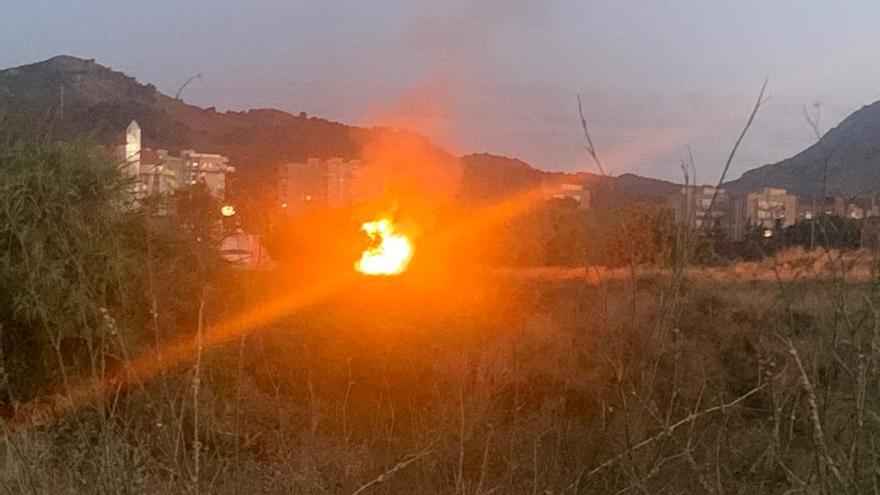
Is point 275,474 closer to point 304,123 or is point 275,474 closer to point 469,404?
point 469,404

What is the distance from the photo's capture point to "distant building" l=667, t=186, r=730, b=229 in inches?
123

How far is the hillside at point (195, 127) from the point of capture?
10.2m

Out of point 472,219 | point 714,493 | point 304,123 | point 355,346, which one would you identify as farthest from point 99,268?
point 472,219

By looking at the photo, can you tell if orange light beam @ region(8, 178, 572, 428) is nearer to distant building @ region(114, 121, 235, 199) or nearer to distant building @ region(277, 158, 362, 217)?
distant building @ region(114, 121, 235, 199)

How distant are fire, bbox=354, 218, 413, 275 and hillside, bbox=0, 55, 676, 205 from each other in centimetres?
233

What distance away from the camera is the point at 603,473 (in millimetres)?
3984

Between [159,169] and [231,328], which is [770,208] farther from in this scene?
[231,328]

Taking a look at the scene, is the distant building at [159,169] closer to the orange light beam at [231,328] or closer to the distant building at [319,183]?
the orange light beam at [231,328]

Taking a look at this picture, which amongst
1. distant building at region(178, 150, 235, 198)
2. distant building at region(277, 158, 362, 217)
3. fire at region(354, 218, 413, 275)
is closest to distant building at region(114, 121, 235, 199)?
distant building at region(178, 150, 235, 198)

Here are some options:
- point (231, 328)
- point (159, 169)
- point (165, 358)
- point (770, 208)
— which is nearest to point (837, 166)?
point (770, 208)

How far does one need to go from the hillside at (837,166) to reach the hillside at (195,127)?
0.55 metres

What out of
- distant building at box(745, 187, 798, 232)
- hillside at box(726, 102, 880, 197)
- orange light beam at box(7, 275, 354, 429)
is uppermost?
hillside at box(726, 102, 880, 197)

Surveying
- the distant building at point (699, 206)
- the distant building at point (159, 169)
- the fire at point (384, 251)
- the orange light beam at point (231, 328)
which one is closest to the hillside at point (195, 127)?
the distant building at point (159, 169)

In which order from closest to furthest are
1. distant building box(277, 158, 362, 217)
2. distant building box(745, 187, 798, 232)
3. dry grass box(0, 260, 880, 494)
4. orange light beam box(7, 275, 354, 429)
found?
dry grass box(0, 260, 880, 494) < orange light beam box(7, 275, 354, 429) < distant building box(745, 187, 798, 232) < distant building box(277, 158, 362, 217)
